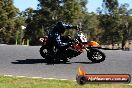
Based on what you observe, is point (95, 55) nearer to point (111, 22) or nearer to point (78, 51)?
point (78, 51)

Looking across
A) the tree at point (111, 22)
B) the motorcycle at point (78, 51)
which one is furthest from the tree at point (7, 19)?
the motorcycle at point (78, 51)

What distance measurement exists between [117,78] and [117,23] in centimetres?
6228

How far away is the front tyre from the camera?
14520 millimetres

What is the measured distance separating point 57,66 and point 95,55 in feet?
5.64

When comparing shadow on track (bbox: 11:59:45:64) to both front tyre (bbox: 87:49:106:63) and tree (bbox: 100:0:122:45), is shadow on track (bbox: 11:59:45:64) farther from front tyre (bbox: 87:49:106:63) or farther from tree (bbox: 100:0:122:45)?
tree (bbox: 100:0:122:45)

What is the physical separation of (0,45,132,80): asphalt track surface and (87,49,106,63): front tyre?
18 cm

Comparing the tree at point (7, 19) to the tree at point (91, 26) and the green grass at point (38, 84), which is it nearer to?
the tree at point (91, 26)

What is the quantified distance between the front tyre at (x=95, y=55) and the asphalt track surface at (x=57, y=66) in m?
0.18

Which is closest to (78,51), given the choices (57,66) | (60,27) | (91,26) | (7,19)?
(60,27)

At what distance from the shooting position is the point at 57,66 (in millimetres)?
13539

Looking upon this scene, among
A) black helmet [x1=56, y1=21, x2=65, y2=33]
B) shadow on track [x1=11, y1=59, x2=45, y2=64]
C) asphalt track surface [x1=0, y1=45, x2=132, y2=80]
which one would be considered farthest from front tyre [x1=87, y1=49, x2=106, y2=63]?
shadow on track [x1=11, y1=59, x2=45, y2=64]

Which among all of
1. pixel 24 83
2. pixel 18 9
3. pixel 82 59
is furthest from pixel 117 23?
pixel 24 83

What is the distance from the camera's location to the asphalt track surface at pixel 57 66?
39.3 ft

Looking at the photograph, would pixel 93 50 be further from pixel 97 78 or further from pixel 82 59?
pixel 97 78
